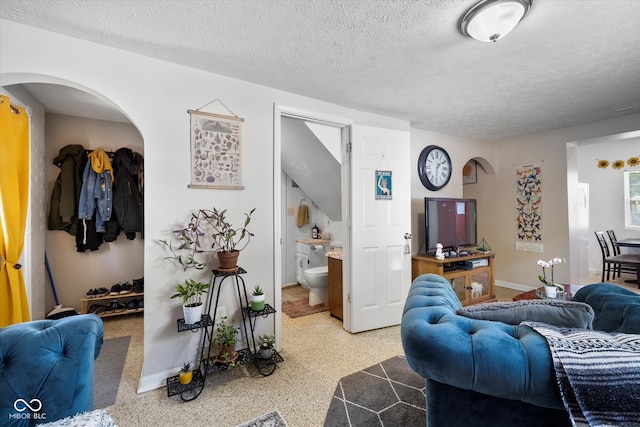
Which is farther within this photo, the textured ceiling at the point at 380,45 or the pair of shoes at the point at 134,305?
the pair of shoes at the point at 134,305

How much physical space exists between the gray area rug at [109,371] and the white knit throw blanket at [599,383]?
2393mm

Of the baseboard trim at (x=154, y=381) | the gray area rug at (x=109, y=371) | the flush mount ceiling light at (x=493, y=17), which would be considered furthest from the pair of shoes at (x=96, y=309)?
the flush mount ceiling light at (x=493, y=17)

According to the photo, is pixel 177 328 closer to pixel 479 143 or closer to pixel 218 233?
pixel 218 233

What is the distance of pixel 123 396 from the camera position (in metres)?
1.83

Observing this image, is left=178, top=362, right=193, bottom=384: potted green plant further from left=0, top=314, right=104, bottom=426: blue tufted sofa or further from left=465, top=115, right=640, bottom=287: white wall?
left=465, top=115, right=640, bottom=287: white wall

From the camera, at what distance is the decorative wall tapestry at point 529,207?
12.9 ft

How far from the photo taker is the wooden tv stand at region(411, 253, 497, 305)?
3197 millimetres

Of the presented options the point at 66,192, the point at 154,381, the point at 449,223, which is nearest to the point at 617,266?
the point at 449,223

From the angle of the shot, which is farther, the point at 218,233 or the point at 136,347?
the point at 136,347

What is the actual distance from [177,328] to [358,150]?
2.26 metres

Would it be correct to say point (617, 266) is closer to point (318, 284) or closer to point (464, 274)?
point (464, 274)

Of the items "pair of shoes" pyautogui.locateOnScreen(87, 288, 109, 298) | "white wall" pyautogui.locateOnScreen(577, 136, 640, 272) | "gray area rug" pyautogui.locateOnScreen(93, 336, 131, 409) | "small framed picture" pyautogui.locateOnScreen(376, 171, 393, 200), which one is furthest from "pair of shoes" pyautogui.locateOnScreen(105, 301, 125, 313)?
"white wall" pyautogui.locateOnScreen(577, 136, 640, 272)

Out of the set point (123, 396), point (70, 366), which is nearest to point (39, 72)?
point (70, 366)

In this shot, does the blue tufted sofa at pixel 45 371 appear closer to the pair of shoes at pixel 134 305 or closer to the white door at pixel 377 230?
the white door at pixel 377 230
